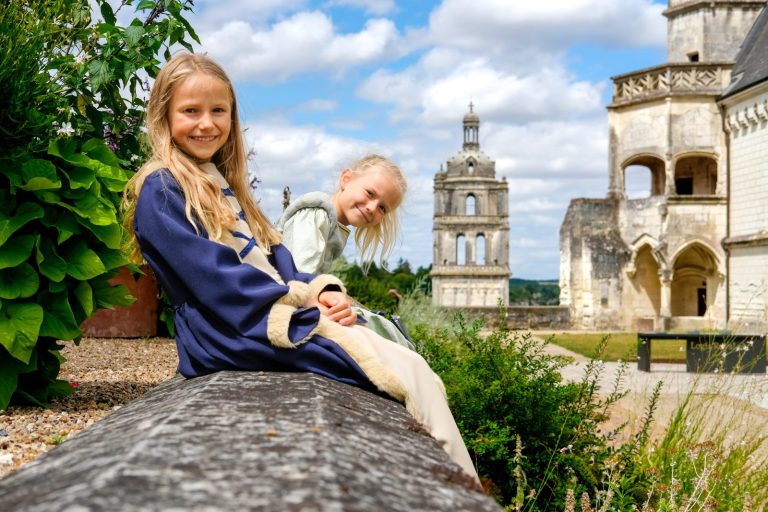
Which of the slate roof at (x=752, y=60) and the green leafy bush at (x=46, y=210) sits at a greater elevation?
the slate roof at (x=752, y=60)

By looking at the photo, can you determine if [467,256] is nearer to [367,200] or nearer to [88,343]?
[88,343]

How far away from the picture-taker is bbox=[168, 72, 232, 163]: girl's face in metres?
3.06

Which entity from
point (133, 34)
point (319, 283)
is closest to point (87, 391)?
point (133, 34)

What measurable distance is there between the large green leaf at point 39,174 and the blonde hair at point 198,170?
1.17m

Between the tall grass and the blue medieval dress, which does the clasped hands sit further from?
the tall grass

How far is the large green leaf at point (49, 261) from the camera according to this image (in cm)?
432

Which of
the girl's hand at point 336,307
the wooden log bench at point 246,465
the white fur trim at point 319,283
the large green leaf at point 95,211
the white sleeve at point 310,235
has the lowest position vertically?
the wooden log bench at point 246,465

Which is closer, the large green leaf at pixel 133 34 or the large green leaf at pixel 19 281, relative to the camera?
the large green leaf at pixel 19 281

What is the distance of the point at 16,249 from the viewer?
14.0ft

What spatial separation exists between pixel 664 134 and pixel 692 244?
368cm

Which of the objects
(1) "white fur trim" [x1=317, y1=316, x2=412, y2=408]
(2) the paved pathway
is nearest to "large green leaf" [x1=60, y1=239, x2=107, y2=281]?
(1) "white fur trim" [x1=317, y1=316, x2=412, y2=408]

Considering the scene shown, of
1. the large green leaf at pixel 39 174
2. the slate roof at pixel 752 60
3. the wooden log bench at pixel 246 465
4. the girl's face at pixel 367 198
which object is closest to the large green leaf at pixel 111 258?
the large green leaf at pixel 39 174

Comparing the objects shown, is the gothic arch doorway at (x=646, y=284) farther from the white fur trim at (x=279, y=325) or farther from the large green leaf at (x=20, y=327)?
the white fur trim at (x=279, y=325)

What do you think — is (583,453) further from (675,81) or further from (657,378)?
(675,81)
